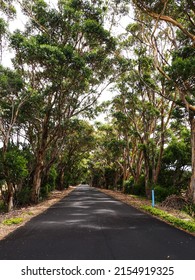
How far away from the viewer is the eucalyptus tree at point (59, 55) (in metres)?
15.8

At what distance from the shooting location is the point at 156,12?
549 inches

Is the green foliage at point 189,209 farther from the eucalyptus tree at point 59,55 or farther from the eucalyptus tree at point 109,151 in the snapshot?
the eucalyptus tree at point 109,151

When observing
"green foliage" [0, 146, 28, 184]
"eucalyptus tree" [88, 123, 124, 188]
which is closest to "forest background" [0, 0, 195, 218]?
"green foliage" [0, 146, 28, 184]

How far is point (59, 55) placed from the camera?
15398mm

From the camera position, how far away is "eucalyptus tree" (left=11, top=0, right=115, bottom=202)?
15.8 m

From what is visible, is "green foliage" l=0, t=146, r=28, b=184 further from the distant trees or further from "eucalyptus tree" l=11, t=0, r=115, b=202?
"eucalyptus tree" l=11, t=0, r=115, b=202

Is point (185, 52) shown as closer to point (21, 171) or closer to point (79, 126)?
point (21, 171)

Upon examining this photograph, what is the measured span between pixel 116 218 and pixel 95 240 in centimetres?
467

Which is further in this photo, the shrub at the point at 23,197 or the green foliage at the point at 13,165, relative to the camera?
the shrub at the point at 23,197

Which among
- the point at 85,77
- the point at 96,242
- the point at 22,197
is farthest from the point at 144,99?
the point at 96,242

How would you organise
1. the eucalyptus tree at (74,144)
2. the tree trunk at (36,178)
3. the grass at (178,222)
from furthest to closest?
the eucalyptus tree at (74,144)
the tree trunk at (36,178)
the grass at (178,222)

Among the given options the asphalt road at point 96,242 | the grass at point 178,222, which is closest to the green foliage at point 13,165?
the asphalt road at point 96,242

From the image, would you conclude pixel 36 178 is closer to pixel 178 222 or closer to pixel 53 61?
pixel 53 61
